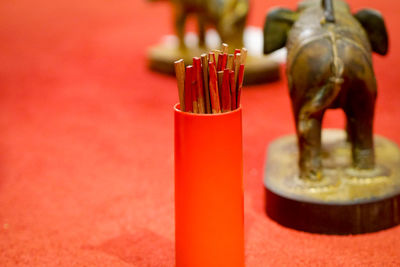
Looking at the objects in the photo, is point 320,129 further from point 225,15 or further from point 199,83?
point 225,15

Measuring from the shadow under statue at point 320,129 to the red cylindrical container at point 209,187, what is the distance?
40 cm

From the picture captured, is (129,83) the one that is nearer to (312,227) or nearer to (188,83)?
(312,227)

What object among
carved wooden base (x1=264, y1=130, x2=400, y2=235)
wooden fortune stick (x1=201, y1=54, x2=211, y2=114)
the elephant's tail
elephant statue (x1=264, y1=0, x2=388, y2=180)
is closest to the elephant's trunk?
elephant statue (x1=264, y1=0, x2=388, y2=180)

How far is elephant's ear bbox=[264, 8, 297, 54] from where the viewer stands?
1942 mm

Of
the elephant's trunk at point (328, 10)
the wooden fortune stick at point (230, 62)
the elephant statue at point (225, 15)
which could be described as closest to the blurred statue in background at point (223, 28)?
the elephant statue at point (225, 15)

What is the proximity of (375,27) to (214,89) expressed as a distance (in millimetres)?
820

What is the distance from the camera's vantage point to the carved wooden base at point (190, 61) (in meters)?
3.37

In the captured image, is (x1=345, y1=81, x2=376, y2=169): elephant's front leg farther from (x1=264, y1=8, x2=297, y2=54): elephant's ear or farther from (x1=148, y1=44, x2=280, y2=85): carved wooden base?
(x1=148, y1=44, x2=280, y2=85): carved wooden base

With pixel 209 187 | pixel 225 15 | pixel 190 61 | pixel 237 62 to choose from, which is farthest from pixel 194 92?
pixel 190 61

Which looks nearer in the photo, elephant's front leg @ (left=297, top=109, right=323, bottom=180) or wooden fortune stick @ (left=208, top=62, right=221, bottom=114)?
wooden fortune stick @ (left=208, top=62, right=221, bottom=114)

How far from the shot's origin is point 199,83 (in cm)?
135

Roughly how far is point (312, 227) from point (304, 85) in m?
0.44

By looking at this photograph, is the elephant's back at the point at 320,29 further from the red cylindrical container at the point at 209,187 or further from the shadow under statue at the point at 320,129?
the red cylindrical container at the point at 209,187

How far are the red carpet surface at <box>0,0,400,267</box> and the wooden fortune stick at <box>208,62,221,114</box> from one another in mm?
523
